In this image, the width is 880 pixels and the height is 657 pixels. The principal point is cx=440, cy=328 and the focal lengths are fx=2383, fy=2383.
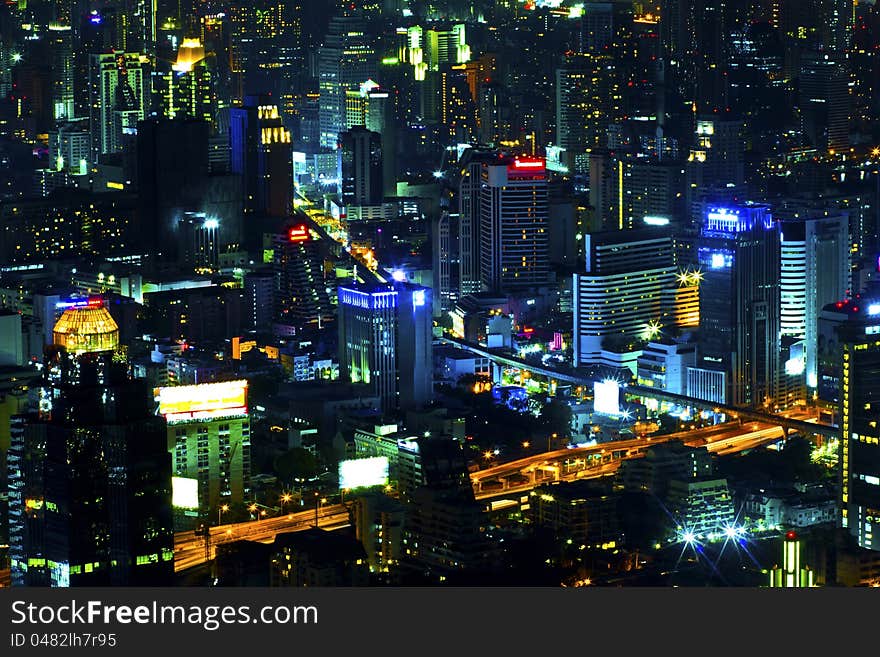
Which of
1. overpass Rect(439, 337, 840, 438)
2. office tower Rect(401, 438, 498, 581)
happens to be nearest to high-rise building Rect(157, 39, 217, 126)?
overpass Rect(439, 337, 840, 438)

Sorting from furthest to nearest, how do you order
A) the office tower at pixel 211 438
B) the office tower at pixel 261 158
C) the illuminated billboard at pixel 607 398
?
the office tower at pixel 261 158
the illuminated billboard at pixel 607 398
the office tower at pixel 211 438

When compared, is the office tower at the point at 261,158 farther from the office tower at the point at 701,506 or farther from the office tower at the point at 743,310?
the office tower at the point at 701,506

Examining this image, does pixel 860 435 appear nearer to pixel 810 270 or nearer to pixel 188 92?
pixel 810 270

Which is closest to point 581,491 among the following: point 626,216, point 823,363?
point 823,363

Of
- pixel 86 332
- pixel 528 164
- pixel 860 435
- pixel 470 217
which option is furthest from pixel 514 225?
pixel 86 332

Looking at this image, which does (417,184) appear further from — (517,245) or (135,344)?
(135,344)

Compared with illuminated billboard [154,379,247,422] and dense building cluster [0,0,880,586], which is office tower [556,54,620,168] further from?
illuminated billboard [154,379,247,422]

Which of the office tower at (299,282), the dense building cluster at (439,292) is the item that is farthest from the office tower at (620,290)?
the office tower at (299,282)
